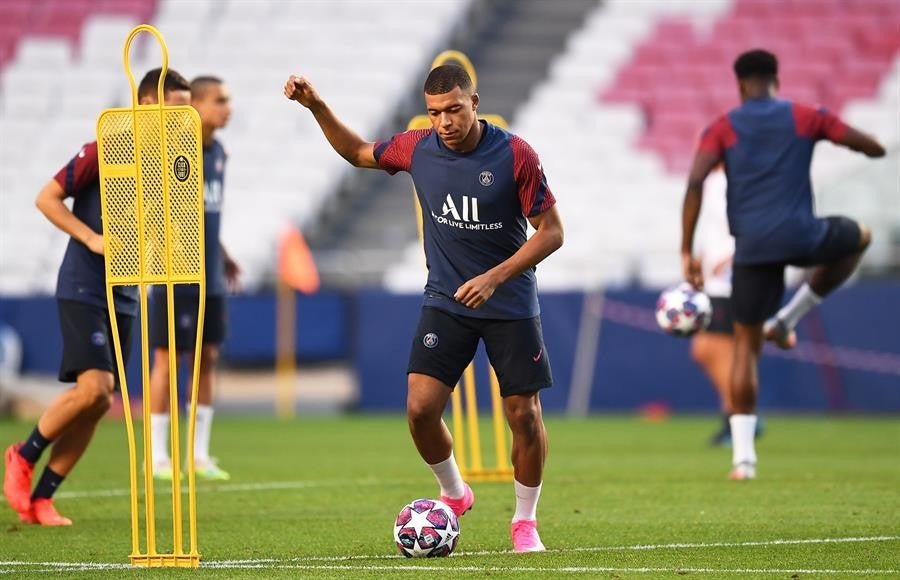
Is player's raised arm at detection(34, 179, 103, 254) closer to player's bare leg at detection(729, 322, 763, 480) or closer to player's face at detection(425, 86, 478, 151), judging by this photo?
player's face at detection(425, 86, 478, 151)

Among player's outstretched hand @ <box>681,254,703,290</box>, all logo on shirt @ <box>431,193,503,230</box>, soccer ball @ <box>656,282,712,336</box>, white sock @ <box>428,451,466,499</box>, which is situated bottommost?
white sock @ <box>428,451,466,499</box>

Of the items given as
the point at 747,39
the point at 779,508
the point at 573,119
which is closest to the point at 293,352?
the point at 573,119

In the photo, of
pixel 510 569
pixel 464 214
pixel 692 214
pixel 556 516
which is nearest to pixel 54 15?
pixel 692 214

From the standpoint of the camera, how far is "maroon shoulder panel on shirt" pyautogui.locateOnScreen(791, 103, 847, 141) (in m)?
8.73

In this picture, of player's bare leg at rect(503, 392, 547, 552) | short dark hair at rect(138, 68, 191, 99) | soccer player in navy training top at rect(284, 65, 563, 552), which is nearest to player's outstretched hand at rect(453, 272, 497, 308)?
soccer player in navy training top at rect(284, 65, 563, 552)

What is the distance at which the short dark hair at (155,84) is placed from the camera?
23.9ft

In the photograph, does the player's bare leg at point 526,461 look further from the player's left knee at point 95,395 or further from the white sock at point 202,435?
the white sock at point 202,435

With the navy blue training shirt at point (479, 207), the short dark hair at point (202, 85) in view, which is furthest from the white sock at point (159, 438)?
the navy blue training shirt at point (479, 207)

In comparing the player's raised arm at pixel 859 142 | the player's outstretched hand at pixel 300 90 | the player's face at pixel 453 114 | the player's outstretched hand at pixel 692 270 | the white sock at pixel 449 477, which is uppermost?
the player's raised arm at pixel 859 142

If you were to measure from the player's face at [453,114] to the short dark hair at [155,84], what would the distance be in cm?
168

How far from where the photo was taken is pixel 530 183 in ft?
19.6

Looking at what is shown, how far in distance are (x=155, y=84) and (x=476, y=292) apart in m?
2.38

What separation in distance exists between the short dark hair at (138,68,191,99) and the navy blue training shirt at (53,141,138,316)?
35 cm

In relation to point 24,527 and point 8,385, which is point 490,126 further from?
point 8,385
